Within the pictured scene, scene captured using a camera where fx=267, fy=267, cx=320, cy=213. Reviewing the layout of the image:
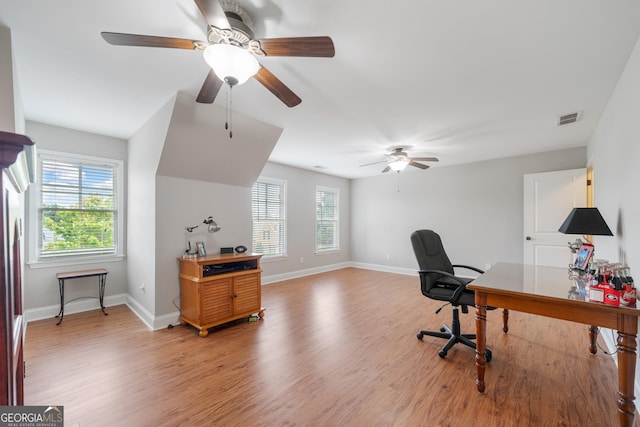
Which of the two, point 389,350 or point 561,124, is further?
point 561,124

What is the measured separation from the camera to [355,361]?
2402 mm

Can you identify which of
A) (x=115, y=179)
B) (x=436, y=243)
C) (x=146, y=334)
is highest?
(x=115, y=179)

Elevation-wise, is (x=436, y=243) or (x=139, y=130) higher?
(x=139, y=130)

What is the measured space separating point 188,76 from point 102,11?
72 cm

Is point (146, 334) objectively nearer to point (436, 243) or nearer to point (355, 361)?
point (355, 361)

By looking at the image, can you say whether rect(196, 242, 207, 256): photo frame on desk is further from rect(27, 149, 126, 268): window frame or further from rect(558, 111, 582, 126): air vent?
rect(558, 111, 582, 126): air vent

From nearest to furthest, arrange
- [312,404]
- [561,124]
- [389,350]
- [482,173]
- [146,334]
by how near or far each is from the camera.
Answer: [312,404] < [389,350] < [146,334] < [561,124] < [482,173]

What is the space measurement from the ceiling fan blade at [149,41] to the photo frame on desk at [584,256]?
319cm

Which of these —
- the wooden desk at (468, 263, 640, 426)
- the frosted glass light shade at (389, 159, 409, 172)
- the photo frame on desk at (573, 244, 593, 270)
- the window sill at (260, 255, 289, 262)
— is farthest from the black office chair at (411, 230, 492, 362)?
the window sill at (260, 255, 289, 262)

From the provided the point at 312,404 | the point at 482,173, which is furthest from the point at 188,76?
the point at 482,173

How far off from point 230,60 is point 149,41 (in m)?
0.44

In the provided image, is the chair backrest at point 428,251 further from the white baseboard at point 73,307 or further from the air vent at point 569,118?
the white baseboard at point 73,307

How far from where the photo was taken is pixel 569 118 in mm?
3119

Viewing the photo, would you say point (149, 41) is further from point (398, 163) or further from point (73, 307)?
point (73, 307)
